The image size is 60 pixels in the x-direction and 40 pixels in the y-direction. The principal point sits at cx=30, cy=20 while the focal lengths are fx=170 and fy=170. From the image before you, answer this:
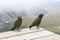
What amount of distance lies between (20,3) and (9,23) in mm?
535

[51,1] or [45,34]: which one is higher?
[51,1]

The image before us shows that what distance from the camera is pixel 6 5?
2.99 meters

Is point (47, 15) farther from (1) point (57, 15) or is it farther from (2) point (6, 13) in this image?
(2) point (6, 13)

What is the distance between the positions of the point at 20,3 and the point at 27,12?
8.6 inches

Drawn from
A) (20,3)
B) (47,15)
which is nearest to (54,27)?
(47,15)

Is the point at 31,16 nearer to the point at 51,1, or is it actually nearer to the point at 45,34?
the point at 51,1

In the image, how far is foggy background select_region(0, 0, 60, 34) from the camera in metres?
2.95

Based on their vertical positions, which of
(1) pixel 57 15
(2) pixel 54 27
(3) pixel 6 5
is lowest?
(2) pixel 54 27

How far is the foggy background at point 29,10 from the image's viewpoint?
2947mm

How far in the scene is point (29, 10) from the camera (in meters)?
3.27

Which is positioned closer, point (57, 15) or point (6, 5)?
point (6, 5)

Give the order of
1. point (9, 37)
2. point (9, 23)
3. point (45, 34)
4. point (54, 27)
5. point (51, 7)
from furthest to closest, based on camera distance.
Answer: point (51, 7) < point (54, 27) < point (9, 23) < point (45, 34) < point (9, 37)

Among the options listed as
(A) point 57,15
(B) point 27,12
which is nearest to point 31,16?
(B) point 27,12

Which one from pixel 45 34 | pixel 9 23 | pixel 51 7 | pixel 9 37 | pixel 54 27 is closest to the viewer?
pixel 9 37
